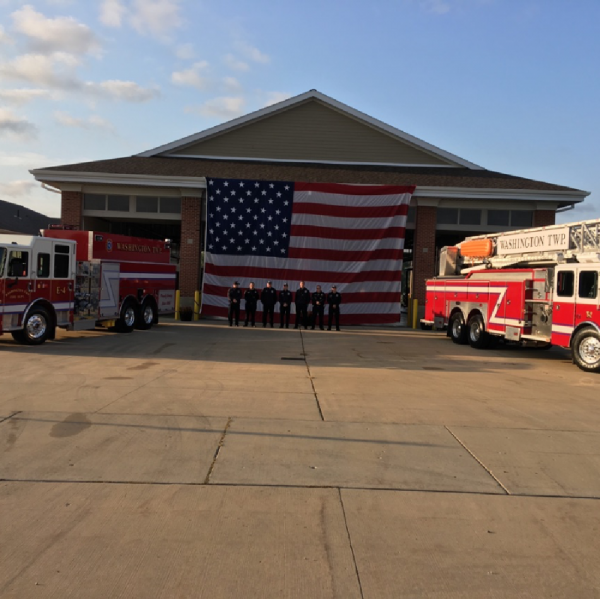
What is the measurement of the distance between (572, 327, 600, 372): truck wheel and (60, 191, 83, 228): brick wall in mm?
18917

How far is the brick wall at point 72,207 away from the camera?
80.9 feet

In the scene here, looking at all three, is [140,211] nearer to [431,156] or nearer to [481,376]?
[431,156]

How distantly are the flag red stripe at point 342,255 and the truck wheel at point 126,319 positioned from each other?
732 cm

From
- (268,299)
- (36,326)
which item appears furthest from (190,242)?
(36,326)

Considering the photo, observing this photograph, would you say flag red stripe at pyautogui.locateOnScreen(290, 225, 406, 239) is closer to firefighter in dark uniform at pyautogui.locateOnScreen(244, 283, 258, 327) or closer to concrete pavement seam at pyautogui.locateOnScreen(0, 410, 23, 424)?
firefighter in dark uniform at pyautogui.locateOnScreen(244, 283, 258, 327)

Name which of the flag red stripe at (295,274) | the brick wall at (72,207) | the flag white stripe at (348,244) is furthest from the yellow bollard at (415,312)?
the brick wall at (72,207)

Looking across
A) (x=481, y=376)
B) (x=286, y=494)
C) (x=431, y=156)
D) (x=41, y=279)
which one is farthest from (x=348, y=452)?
(x=431, y=156)

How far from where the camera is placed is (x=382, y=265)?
24531 mm

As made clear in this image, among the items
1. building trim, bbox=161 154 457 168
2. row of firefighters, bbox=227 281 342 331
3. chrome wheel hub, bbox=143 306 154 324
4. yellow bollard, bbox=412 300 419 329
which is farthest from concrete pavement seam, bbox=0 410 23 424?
building trim, bbox=161 154 457 168

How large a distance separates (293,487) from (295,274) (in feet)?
63.6

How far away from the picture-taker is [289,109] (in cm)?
2673

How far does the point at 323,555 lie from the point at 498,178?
80.2ft

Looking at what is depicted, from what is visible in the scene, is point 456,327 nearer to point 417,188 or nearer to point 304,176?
point 417,188

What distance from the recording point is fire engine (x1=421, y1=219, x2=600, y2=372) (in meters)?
13.3
